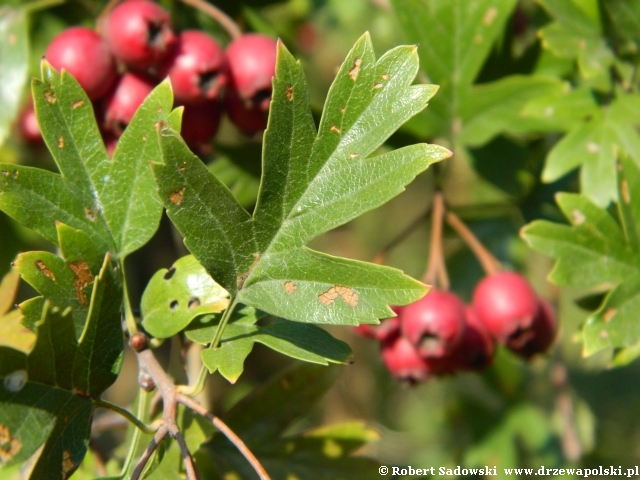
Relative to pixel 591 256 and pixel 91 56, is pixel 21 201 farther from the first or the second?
pixel 591 256

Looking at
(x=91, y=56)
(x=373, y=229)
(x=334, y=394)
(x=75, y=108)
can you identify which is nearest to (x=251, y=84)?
(x=91, y=56)

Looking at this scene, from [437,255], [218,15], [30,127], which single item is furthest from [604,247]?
[30,127]

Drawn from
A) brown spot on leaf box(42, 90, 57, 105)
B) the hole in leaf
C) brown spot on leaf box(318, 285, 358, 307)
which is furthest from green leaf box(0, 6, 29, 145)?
brown spot on leaf box(318, 285, 358, 307)

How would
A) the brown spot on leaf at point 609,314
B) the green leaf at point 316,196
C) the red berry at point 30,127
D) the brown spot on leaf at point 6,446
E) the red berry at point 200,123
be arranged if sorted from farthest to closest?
the red berry at point 30,127
the red berry at point 200,123
the brown spot on leaf at point 609,314
the green leaf at point 316,196
the brown spot on leaf at point 6,446

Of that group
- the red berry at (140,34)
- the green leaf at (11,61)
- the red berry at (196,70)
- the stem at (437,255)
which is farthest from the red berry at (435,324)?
the green leaf at (11,61)

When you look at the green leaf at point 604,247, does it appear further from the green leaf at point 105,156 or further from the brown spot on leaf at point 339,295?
the green leaf at point 105,156

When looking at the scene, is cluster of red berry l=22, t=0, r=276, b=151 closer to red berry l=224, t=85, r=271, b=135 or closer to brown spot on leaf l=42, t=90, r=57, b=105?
red berry l=224, t=85, r=271, b=135

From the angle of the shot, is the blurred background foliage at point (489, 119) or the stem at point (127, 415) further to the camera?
the blurred background foliage at point (489, 119)
